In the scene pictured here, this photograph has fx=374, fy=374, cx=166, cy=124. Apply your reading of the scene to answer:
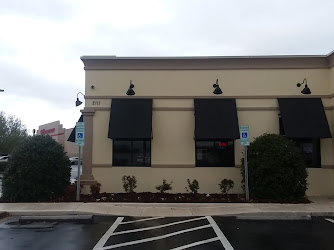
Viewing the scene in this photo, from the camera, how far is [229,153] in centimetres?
1548

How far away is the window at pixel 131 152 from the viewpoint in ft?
51.1

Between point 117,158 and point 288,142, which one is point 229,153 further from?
point 117,158

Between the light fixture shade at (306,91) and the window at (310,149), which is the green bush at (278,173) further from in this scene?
the light fixture shade at (306,91)

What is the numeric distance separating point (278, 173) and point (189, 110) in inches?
176

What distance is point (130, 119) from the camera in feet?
49.6

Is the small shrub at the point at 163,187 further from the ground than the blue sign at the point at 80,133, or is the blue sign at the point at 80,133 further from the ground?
the blue sign at the point at 80,133

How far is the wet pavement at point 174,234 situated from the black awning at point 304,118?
458 cm

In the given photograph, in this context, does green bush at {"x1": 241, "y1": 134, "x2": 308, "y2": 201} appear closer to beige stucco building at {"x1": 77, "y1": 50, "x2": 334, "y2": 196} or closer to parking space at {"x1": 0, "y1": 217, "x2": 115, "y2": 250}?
beige stucco building at {"x1": 77, "y1": 50, "x2": 334, "y2": 196}

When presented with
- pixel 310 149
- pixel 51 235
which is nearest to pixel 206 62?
pixel 310 149

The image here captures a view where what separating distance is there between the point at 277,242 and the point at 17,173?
942 cm

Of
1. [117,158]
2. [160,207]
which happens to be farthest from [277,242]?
[117,158]

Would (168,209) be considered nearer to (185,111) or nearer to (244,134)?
(244,134)

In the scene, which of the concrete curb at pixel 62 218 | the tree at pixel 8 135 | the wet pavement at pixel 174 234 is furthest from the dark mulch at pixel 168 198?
the tree at pixel 8 135

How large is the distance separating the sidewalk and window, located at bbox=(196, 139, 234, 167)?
287cm
